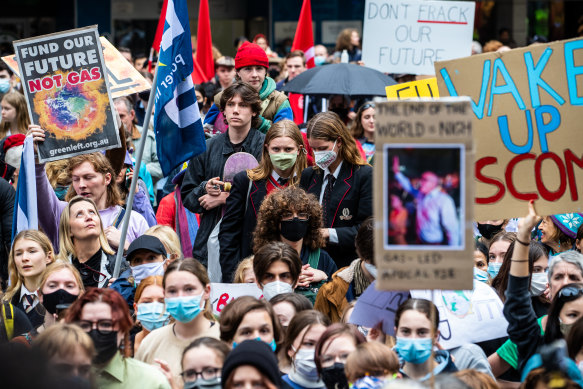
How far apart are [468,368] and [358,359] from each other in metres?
0.75

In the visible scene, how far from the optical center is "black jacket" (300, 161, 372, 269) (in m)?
7.07

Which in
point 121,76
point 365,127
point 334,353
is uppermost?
point 121,76

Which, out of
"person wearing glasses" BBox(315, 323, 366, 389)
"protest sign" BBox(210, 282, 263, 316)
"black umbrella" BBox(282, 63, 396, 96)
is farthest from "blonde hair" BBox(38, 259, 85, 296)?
"black umbrella" BBox(282, 63, 396, 96)

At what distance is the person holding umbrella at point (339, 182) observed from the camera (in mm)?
7090

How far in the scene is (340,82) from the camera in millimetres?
10461

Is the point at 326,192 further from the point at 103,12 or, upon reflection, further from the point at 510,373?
the point at 103,12

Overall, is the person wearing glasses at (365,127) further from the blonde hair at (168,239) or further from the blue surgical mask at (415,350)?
the blue surgical mask at (415,350)

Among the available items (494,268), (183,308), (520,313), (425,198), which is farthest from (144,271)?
(425,198)

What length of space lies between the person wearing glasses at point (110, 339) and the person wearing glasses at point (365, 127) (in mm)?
4454

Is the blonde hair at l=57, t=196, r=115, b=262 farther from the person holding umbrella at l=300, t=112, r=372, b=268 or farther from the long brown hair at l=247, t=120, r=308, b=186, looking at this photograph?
the person holding umbrella at l=300, t=112, r=372, b=268

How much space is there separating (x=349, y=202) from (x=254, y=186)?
670 millimetres

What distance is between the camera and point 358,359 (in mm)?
4941

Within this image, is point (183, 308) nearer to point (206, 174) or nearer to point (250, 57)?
point (206, 174)

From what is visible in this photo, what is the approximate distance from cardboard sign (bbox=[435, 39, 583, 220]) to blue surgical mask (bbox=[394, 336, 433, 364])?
0.73m
